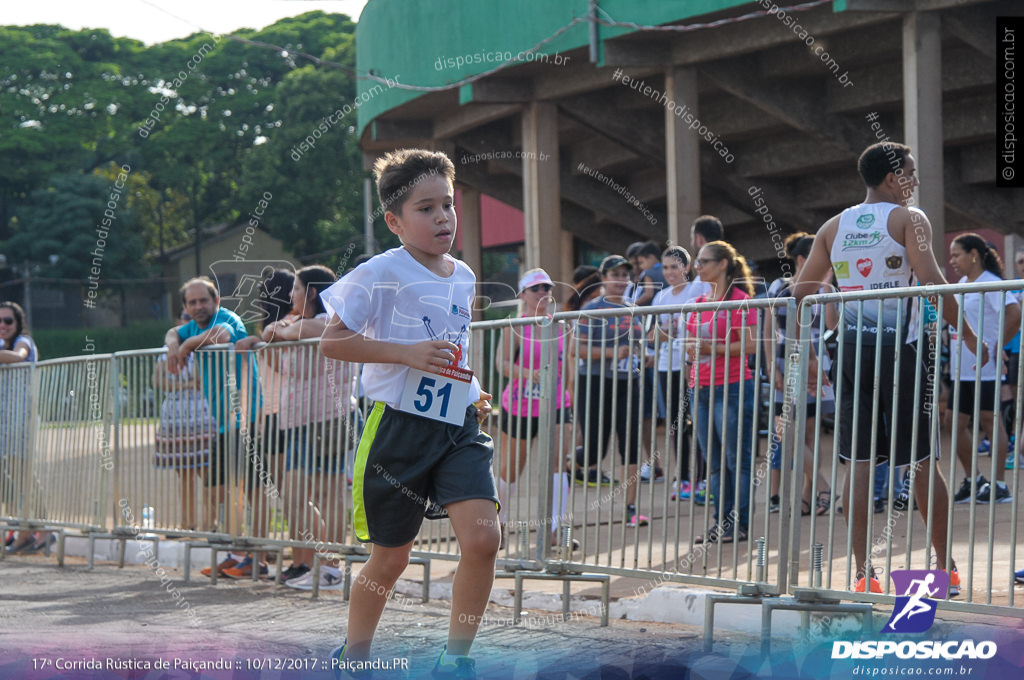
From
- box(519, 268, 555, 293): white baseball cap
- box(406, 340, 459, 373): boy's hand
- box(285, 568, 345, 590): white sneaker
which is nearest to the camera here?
box(406, 340, 459, 373): boy's hand

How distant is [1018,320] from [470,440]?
2.19 meters

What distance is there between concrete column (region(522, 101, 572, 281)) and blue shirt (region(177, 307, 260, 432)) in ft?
29.8

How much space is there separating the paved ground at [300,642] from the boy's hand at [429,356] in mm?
1278

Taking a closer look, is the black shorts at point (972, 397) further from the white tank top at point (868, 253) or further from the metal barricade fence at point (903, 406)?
the metal barricade fence at point (903, 406)

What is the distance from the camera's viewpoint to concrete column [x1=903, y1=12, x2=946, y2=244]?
12.8 meters

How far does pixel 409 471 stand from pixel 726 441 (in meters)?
2.15

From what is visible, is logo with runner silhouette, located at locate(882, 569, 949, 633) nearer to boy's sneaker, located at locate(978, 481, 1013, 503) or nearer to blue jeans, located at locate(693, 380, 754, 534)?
blue jeans, located at locate(693, 380, 754, 534)

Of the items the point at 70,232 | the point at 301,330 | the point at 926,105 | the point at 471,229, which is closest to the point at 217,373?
the point at 301,330

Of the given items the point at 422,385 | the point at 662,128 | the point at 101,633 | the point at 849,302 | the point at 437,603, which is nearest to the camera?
the point at 422,385

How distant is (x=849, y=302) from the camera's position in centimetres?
571

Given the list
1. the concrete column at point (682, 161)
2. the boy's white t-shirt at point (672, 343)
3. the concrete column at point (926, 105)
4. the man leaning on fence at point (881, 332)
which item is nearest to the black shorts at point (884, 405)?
the man leaning on fence at point (881, 332)

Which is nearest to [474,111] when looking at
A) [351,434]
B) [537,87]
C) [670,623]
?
[537,87]

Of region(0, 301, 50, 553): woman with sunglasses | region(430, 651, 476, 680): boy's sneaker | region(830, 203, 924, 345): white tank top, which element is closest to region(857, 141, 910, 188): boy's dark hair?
region(830, 203, 924, 345): white tank top

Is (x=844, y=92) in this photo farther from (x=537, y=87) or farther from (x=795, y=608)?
(x=795, y=608)
